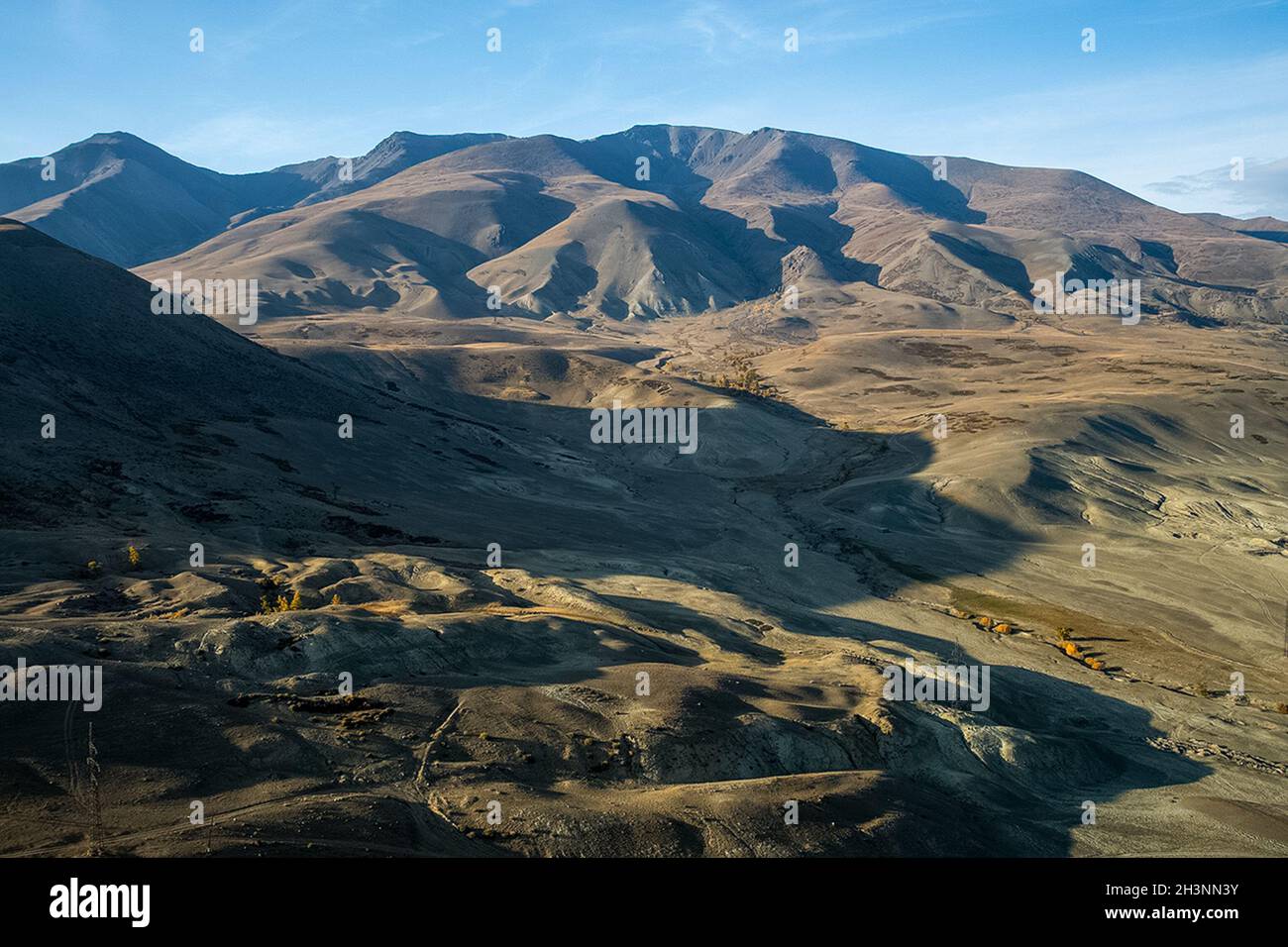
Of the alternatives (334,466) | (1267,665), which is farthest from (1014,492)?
(334,466)

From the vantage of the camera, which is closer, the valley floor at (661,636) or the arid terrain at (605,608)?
the valley floor at (661,636)

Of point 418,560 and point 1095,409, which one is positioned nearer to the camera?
point 418,560

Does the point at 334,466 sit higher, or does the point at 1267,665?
the point at 334,466

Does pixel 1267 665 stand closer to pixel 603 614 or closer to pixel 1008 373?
pixel 603 614

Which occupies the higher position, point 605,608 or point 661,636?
point 605,608

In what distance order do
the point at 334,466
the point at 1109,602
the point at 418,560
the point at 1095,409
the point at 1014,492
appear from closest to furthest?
the point at 418,560
the point at 1109,602
the point at 334,466
the point at 1014,492
the point at 1095,409

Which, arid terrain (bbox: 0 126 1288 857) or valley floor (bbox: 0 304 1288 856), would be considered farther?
arid terrain (bbox: 0 126 1288 857)

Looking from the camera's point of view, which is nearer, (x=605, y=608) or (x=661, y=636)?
(x=661, y=636)
